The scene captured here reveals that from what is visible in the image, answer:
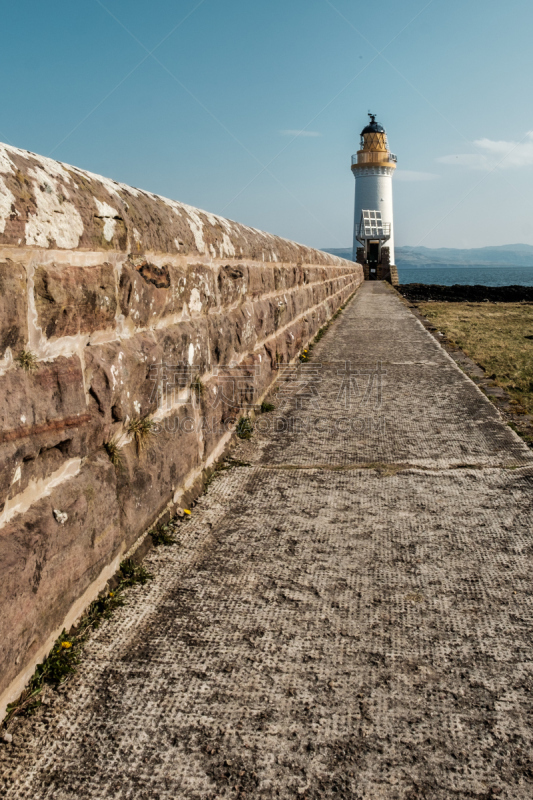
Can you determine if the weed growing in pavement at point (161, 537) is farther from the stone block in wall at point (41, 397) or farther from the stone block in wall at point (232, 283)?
the stone block in wall at point (232, 283)

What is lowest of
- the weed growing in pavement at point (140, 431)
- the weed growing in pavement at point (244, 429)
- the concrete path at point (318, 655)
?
the concrete path at point (318, 655)

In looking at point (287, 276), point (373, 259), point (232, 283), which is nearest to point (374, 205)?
point (373, 259)

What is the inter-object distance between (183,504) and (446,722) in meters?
1.41

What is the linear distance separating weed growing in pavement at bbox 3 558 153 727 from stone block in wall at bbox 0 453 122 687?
0.19 ft

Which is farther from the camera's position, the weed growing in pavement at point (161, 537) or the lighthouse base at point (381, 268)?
the lighthouse base at point (381, 268)

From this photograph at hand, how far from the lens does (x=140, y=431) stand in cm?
211

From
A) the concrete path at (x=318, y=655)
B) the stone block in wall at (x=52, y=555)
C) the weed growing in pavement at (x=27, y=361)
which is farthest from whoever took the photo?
the weed growing in pavement at (x=27, y=361)

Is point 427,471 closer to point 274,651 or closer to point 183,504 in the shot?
point 183,504

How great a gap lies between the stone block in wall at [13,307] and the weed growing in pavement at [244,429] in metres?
2.05

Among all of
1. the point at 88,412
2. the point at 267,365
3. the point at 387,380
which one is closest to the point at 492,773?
the point at 88,412

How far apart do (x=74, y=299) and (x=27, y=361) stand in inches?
11.8

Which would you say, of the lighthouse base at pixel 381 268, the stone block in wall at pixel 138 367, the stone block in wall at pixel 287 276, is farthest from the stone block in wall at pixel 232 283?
the lighthouse base at pixel 381 268

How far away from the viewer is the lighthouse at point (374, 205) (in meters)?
39.7

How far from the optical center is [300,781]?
1.18 metres
